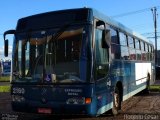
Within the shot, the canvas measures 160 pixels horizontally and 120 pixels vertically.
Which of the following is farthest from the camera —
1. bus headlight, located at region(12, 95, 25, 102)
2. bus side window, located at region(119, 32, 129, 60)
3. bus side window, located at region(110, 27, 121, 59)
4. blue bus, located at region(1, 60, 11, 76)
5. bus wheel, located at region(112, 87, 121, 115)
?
blue bus, located at region(1, 60, 11, 76)

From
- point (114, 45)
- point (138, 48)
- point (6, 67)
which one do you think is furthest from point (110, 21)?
point (6, 67)

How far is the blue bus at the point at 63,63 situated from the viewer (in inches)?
396

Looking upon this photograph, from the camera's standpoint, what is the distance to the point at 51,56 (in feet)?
34.3

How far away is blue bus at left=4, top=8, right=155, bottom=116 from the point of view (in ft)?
33.0

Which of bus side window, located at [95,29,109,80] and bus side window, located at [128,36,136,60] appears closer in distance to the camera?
bus side window, located at [95,29,109,80]

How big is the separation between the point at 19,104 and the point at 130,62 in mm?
5453

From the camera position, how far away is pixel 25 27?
1109cm

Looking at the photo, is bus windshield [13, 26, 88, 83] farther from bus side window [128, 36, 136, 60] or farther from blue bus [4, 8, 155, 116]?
bus side window [128, 36, 136, 60]

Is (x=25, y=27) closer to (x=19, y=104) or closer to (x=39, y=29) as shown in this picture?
(x=39, y=29)

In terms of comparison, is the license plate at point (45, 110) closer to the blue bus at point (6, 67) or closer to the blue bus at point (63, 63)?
the blue bus at point (63, 63)

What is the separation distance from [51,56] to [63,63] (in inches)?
16.9

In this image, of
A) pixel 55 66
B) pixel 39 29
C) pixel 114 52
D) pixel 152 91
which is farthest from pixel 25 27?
pixel 152 91

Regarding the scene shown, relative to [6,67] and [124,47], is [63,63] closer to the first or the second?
[124,47]

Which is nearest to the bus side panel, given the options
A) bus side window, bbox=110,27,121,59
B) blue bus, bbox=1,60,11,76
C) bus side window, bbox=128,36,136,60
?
bus side window, bbox=110,27,121,59
